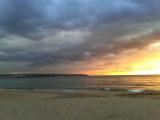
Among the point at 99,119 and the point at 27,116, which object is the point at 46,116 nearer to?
the point at 27,116

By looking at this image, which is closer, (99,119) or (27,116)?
(99,119)

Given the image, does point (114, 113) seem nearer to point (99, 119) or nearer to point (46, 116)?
point (99, 119)

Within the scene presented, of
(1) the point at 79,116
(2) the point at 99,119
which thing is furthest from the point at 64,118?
(2) the point at 99,119

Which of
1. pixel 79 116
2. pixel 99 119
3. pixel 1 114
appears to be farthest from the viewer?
pixel 1 114

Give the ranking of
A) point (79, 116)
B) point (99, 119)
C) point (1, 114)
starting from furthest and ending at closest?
1. point (1, 114)
2. point (79, 116)
3. point (99, 119)

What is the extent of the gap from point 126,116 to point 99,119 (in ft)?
5.49

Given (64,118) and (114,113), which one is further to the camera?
(114,113)

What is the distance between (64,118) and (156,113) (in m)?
5.30

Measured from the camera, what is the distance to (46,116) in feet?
46.0

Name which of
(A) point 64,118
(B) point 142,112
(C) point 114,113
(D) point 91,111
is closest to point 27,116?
(A) point 64,118

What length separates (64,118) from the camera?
13.3 meters

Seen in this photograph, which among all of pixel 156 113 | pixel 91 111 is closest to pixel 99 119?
pixel 91 111

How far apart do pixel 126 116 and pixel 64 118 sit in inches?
132

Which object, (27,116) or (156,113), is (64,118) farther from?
(156,113)
